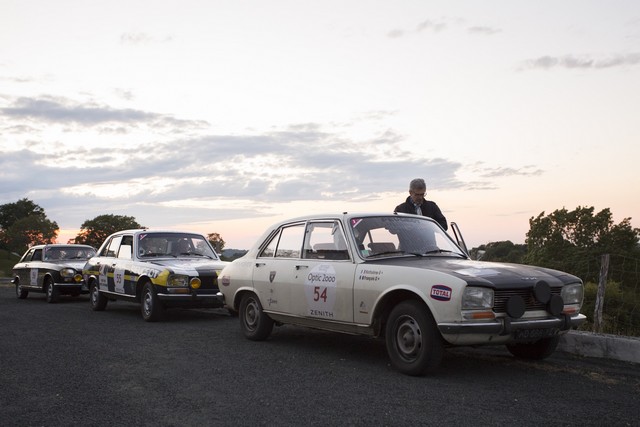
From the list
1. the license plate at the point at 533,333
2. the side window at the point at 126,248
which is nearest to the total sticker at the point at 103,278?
the side window at the point at 126,248

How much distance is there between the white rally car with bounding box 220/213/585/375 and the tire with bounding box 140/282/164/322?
9.28 feet

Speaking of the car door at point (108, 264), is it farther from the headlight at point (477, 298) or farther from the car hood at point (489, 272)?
the headlight at point (477, 298)

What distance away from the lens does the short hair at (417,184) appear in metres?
9.50

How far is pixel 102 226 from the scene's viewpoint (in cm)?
6228

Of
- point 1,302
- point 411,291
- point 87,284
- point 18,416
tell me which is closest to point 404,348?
point 411,291

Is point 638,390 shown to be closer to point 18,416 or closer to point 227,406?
point 227,406

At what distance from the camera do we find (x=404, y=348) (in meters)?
6.62

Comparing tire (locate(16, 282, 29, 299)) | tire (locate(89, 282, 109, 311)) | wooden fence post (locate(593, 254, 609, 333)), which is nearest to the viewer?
wooden fence post (locate(593, 254, 609, 333))

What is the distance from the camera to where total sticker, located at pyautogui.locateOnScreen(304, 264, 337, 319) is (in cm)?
759

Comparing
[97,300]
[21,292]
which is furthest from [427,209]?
[21,292]

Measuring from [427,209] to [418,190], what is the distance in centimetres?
33

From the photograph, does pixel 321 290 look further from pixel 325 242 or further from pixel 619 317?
pixel 619 317

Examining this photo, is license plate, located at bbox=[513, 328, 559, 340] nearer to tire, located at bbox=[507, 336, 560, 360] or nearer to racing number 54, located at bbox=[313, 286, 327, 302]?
tire, located at bbox=[507, 336, 560, 360]

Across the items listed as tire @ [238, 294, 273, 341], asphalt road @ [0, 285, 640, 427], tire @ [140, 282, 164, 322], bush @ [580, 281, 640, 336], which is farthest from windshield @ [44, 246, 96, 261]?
bush @ [580, 281, 640, 336]
